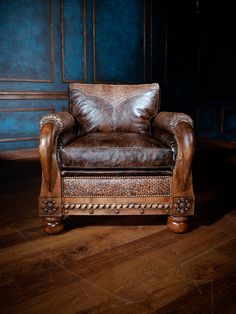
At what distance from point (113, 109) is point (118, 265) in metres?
1.12

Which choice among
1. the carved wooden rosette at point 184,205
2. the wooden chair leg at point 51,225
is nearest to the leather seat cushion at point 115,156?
the carved wooden rosette at point 184,205

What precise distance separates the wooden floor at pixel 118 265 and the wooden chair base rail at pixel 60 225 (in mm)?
42

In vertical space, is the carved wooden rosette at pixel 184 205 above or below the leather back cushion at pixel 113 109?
below

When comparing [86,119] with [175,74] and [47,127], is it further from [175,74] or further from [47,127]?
[175,74]

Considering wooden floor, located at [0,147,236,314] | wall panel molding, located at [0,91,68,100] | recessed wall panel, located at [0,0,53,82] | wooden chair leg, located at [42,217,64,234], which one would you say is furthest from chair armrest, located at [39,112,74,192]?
recessed wall panel, located at [0,0,53,82]

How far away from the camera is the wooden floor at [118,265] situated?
3.67 ft

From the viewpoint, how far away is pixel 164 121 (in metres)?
1.92

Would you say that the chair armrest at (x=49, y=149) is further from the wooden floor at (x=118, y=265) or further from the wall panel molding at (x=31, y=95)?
the wall panel molding at (x=31, y=95)

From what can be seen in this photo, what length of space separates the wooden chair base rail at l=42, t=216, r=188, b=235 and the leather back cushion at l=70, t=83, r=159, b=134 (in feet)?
2.25

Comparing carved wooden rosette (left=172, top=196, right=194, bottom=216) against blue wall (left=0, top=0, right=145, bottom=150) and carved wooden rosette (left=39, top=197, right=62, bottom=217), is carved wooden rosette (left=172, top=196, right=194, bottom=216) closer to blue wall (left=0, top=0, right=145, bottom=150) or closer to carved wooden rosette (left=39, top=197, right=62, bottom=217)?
carved wooden rosette (left=39, top=197, right=62, bottom=217)

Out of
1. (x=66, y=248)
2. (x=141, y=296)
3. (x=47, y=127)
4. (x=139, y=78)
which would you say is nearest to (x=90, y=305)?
(x=141, y=296)

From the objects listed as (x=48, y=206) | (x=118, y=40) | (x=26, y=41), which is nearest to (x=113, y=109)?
(x=48, y=206)

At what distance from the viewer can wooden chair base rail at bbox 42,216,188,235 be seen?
1.69m

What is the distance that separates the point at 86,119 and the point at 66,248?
3.04 feet
